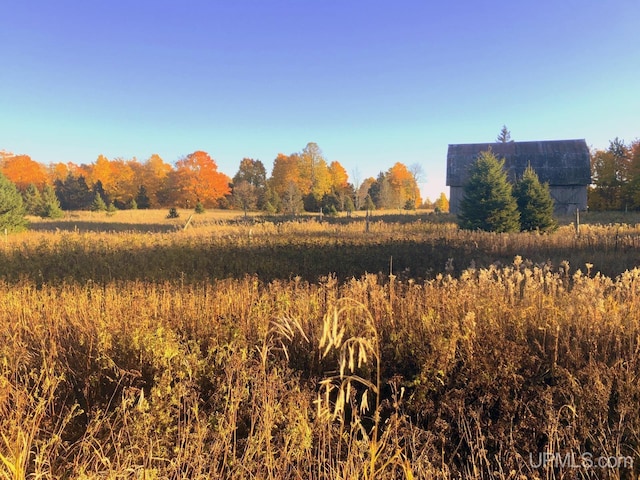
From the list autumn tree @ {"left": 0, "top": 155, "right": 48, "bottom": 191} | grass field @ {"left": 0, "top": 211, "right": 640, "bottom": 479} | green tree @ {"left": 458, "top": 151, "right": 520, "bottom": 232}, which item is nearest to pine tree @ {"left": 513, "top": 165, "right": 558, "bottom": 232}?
green tree @ {"left": 458, "top": 151, "right": 520, "bottom": 232}

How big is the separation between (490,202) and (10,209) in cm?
2592

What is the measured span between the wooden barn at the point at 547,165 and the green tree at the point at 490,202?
10.0 metres

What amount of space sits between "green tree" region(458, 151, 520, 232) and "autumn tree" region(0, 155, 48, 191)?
71.0 meters

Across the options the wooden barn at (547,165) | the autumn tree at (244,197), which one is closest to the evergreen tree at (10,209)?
the wooden barn at (547,165)

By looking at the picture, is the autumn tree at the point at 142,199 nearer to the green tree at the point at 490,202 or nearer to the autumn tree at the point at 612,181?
the green tree at the point at 490,202

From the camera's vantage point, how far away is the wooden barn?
28.1 metres

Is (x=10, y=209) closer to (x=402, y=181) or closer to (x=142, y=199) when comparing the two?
(x=142, y=199)

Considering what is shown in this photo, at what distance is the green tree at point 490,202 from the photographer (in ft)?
51.4

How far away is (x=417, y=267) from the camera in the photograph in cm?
771

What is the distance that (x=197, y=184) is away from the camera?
183ft

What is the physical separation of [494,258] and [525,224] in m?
9.69

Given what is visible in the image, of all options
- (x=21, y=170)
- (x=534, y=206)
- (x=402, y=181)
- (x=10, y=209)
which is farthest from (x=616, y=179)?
(x=21, y=170)

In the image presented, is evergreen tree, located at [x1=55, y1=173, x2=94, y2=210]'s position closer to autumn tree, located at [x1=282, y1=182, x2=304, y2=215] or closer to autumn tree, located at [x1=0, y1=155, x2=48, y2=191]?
autumn tree, located at [x1=0, y1=155, x2=48, y2=191]

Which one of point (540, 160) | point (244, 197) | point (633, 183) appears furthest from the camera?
point (244, 197)
